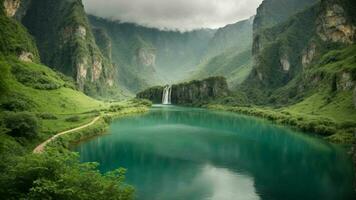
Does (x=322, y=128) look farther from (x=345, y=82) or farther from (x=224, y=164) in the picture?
(x=345, y=82)

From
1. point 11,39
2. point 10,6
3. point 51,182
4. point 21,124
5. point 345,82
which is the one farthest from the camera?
point 10,6

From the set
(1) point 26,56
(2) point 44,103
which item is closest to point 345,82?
(2) point 44,103

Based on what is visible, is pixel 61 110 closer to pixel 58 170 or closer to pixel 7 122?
pixel 7 122

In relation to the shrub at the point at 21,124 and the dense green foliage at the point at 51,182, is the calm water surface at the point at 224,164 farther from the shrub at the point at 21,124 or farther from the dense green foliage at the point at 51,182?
the dense green foliage at the point at 51,182

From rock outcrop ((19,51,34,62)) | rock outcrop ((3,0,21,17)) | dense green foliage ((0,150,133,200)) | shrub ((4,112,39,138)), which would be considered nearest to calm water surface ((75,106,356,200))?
shrub ((4,112,39,138))

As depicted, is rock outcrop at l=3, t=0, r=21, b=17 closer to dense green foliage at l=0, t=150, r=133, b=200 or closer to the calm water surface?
the calm water surface

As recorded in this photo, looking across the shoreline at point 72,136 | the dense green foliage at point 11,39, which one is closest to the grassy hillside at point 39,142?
the shoreline at point 72,136

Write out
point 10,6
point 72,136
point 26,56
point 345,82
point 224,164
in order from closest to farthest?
point 224,164 → point 72,136 → point 345,82 → point 26,56 → point 10,6
